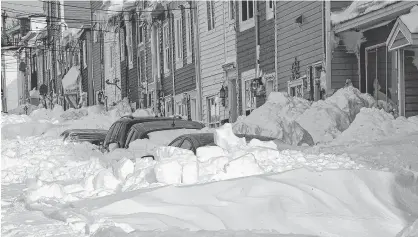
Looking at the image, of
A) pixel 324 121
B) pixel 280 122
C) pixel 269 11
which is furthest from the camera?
pixel 269 11

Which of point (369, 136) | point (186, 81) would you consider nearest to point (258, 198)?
point (369, 136)

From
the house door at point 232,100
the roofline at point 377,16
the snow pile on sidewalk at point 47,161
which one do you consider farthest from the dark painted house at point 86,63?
the roofline at point 377,16

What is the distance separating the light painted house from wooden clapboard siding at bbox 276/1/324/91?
4.12m

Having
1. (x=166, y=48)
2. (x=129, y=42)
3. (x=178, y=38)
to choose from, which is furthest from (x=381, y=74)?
(x=129, y=42)

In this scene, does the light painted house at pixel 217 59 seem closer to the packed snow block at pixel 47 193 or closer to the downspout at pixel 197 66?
the downspout at pixel 197 66

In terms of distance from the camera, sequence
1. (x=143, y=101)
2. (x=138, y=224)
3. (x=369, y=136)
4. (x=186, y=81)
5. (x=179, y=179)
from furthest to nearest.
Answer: (x=143, y=101) < (x=186, y=81) < (x=369, y=136) < (x=179, y=179) < (x=138, y=224)

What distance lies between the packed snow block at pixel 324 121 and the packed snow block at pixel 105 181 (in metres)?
9.61

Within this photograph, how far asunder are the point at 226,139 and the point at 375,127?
5227 millimetres

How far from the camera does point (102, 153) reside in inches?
833

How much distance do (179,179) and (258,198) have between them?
4.74 ft

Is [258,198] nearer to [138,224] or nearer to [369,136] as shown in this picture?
[138,224]

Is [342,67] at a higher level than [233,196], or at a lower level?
higher

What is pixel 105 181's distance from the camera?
11.5 meters

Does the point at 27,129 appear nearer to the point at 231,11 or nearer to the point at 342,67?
the point at 231,11
